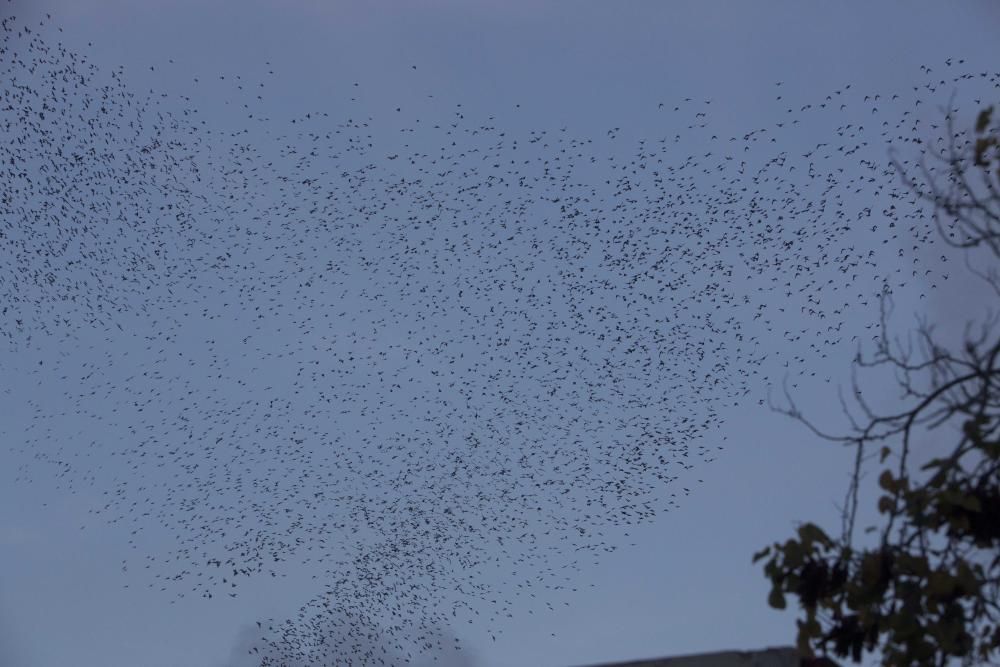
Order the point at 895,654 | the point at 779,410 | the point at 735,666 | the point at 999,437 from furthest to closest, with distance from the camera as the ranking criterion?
1. the point at 735,666
2. the point at 779,410
3. the point at 999,437
4. the point at 895,654

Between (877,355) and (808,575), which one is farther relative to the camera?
(877,355)

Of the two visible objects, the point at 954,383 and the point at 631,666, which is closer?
the point at 954,383

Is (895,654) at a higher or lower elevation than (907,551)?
lower

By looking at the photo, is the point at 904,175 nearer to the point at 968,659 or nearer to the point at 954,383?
the point at 954,383

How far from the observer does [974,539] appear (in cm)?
930

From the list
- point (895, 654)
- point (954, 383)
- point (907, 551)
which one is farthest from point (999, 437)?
point (895, 654)

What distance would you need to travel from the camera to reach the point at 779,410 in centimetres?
1032

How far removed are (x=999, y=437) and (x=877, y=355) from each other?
1.17m

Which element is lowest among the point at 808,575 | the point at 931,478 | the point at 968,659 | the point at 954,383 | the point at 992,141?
the point at 968,659

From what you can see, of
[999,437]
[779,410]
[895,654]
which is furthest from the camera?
[779,410]

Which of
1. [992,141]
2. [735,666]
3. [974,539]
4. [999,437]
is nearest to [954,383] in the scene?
[999,437]

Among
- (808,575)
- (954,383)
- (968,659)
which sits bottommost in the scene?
(968,659)

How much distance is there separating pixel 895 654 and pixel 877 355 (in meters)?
2.53

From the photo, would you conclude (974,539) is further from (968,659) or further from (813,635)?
(813,635)
